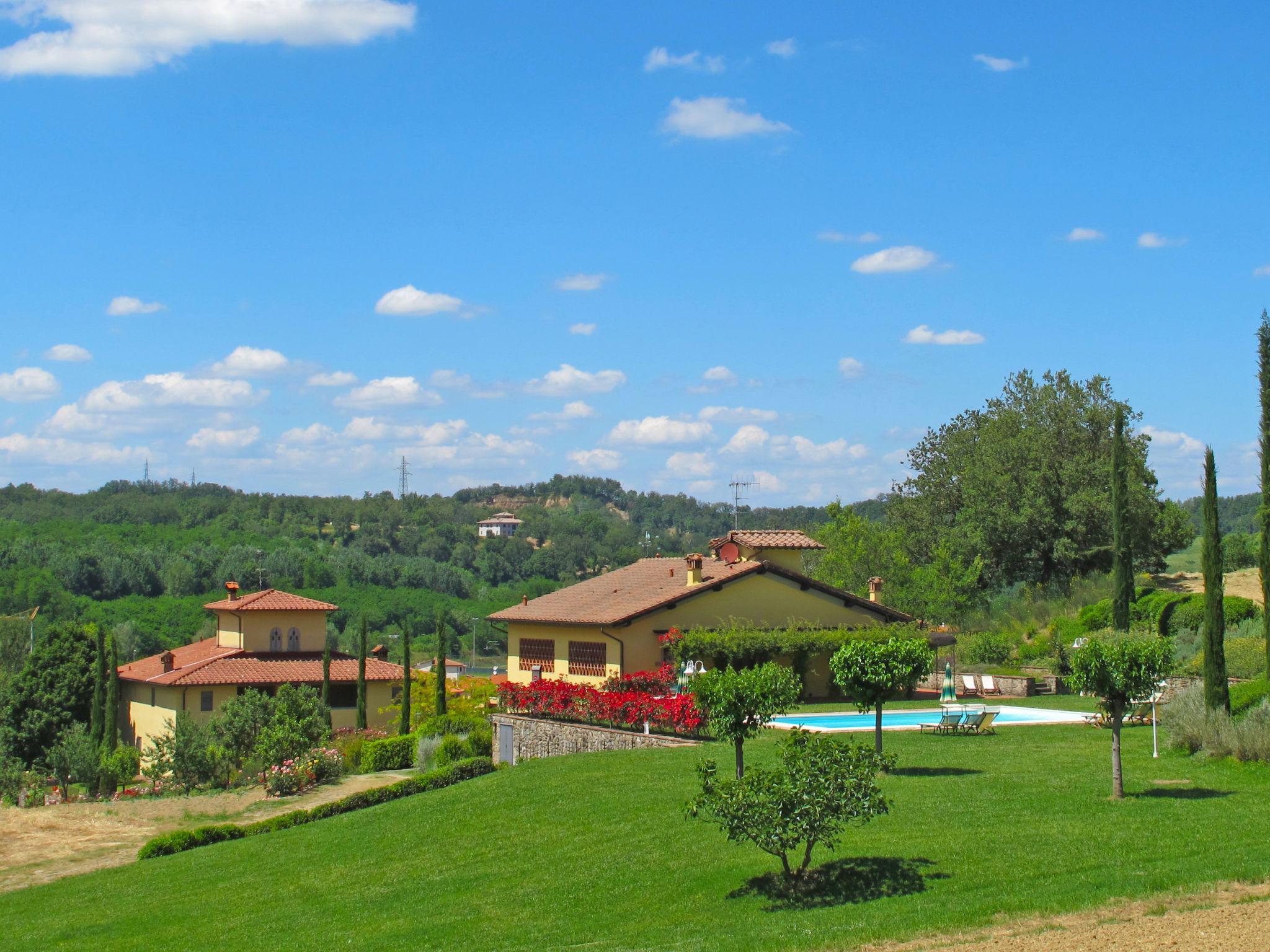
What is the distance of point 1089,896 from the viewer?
11.4 metres

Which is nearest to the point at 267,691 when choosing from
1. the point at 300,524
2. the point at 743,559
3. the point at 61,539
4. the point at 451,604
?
the point at 743,559

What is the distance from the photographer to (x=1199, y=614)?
3978 centimetres

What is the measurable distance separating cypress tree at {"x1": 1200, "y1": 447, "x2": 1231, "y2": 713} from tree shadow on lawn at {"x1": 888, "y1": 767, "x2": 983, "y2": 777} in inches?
186

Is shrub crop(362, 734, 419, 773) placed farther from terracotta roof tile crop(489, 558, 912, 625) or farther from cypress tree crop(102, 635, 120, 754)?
cypress tree crop(102, 635, 120, 754)

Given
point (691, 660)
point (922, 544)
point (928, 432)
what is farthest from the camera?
point (928, 432)

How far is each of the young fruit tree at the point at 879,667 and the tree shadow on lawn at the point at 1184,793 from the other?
13.3ft

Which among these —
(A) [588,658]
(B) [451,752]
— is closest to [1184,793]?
(B) [451,752]

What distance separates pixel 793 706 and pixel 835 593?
20.5 meters

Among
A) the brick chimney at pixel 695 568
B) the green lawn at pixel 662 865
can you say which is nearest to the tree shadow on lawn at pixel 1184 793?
the green lawn at pixel 662 865

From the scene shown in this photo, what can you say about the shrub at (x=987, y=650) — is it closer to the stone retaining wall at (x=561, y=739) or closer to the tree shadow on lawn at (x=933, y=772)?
the stone retaining wall at (x=561, y=739)

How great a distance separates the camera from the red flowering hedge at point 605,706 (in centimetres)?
2547

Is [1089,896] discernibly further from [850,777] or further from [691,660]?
[691,660]

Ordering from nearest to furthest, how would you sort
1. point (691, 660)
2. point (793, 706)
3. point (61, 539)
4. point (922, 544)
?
point (793, 706), point (691, 660), point (922, 544), point (61, 539)

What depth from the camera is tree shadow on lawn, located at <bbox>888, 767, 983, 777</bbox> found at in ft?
62.0
